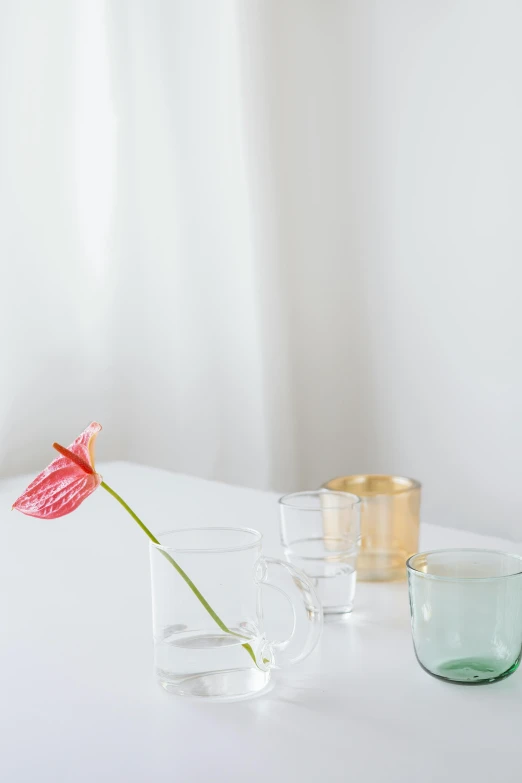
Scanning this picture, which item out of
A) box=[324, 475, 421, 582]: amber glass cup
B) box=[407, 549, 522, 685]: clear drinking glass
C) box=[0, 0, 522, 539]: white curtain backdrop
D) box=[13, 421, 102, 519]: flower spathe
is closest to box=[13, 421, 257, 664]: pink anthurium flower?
box=[13, 421, 102, 519]: flower spathe

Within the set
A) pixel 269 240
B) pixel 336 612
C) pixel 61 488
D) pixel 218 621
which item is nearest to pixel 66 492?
pixel 61 488

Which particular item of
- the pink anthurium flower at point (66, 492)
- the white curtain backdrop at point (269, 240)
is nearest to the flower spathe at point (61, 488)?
the pink anthurium flower at point (66, 492)

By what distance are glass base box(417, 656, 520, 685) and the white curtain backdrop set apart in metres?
1.21

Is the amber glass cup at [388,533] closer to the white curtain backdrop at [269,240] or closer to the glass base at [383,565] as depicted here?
the glass base at [383,565]

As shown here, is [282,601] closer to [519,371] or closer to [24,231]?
[24,231]

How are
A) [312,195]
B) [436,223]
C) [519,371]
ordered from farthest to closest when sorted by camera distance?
Answer: 1. [312,195]
2. [436,223]
3. [519,371]

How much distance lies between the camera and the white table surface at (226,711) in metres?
0.55

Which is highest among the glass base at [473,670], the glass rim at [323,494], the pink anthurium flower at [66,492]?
the pink anthurium flower at [66,492]

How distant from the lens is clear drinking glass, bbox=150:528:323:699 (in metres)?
0.64

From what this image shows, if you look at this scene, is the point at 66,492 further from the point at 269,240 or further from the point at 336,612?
the point at 269,240

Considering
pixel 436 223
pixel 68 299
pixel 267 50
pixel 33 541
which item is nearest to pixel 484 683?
pixel 33 541

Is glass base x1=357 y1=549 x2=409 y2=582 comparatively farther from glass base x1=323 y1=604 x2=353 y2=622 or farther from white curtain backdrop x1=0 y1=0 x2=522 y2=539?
white curtain backdrop x1=0 y1=0 x2=522 y2=539

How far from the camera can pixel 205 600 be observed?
2.12ft

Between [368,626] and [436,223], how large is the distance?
1562 millimetres
